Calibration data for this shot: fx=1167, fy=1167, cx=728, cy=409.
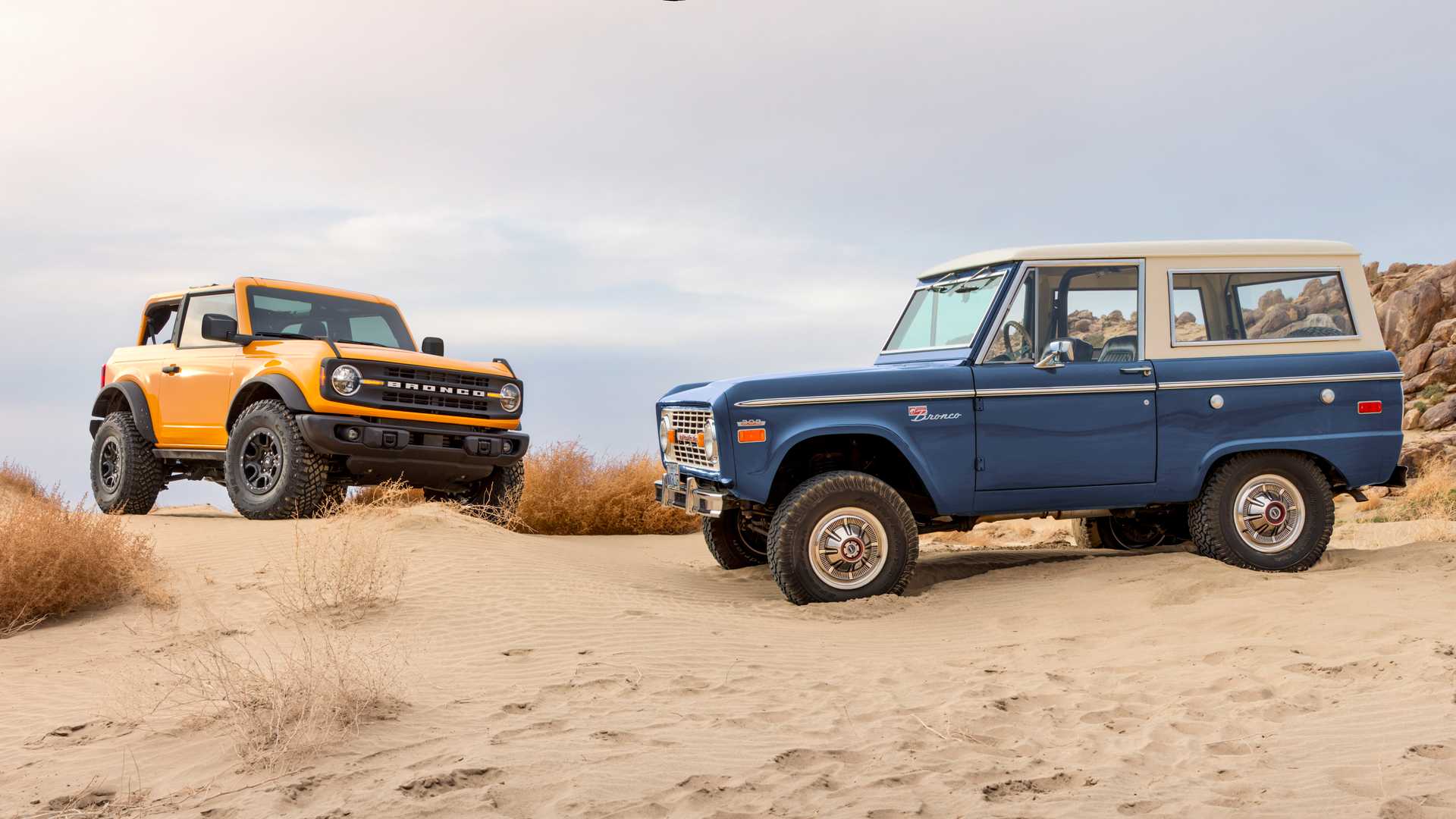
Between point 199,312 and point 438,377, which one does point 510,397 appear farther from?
point 199,312

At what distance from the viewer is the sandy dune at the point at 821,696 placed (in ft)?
15.9

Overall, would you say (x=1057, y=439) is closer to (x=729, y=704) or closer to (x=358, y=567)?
(x=729, y=704)

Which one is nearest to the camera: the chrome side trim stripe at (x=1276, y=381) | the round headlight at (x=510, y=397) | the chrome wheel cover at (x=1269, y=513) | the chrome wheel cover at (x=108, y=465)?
the chrome side trim stripe at (x=1276, y=381)

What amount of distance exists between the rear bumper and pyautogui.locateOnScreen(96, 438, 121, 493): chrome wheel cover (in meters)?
4.66

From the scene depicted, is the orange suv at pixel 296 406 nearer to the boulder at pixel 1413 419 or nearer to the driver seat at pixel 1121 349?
the driver seat at pixel 1121 349

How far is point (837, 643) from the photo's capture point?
7.53 meters

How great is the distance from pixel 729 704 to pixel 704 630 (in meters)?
1.81

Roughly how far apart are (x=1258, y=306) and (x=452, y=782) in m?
7.75

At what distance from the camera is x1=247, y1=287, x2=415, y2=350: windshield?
1339cm

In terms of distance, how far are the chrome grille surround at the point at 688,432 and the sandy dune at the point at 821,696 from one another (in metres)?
1.12

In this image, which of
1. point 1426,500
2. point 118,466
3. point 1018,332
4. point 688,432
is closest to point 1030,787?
point 688,432

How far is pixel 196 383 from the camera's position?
13.5m

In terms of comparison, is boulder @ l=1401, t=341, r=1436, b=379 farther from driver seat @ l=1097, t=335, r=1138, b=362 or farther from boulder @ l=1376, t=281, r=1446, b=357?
driver seat @ l=1097, t=335, r=1138, b=362

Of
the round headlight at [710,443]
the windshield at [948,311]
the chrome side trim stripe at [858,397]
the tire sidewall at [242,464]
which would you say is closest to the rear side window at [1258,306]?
the windshield at [948,311]
